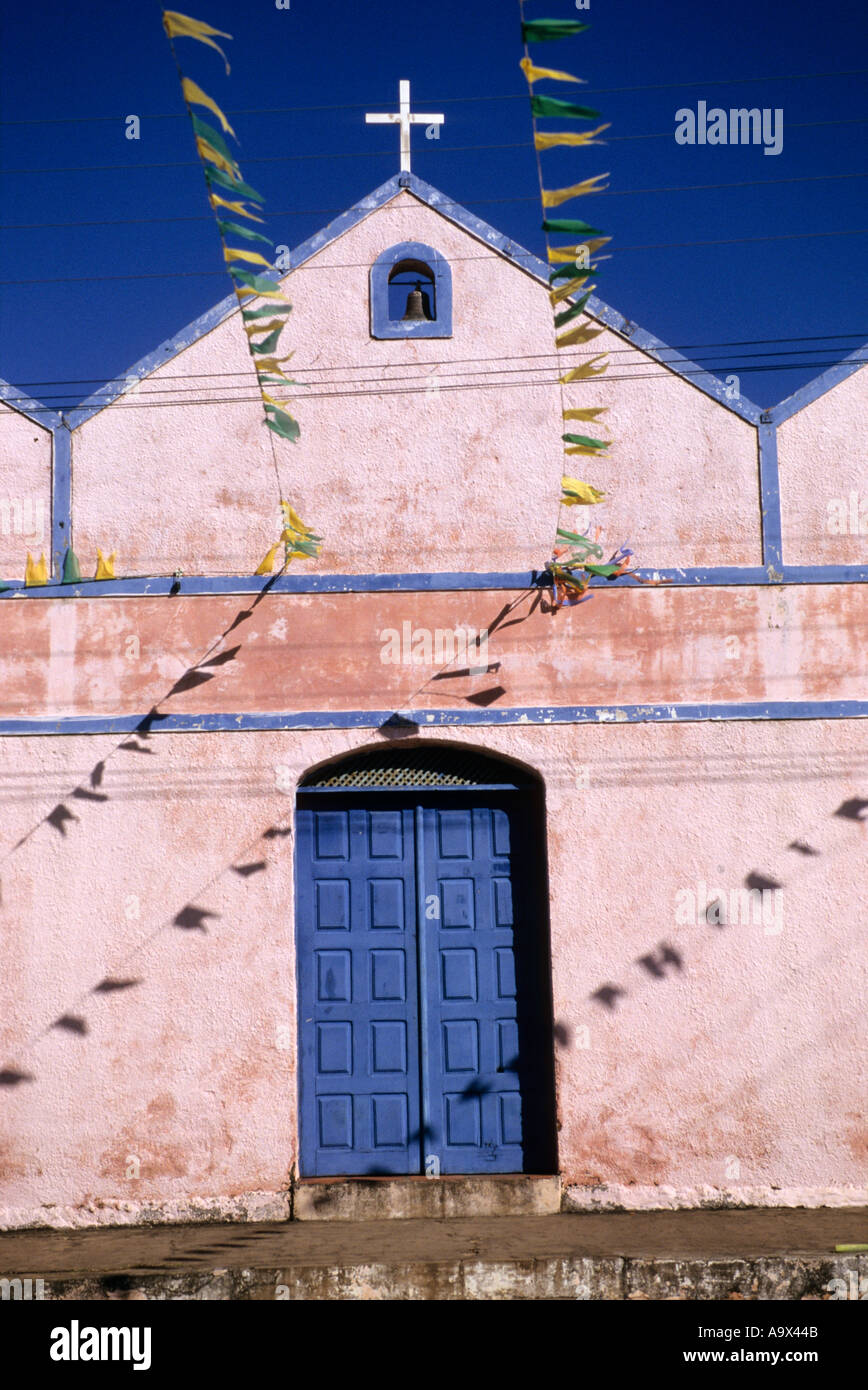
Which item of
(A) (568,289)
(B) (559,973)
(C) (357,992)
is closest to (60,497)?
(A) (568,289)

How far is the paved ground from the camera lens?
291 inches

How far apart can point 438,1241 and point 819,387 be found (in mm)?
5757

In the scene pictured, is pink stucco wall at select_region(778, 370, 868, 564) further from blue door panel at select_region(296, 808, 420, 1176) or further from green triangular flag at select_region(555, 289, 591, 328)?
blue door panel at select_region(296, 808, 420, 1176)

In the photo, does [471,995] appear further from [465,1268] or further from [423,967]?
[465,1268]

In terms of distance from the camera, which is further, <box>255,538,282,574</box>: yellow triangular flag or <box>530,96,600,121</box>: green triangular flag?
<box>255,538,282,574</box>: yellow triangular flag

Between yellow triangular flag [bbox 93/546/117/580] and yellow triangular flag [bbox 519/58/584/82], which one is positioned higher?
yellow triangular flag [bbox 519/58/584/82]

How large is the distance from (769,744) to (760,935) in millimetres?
1189

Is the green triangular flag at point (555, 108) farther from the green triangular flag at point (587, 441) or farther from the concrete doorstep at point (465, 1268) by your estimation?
the concrete doorstep at point (465, 1268)

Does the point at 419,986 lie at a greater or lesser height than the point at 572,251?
lesser

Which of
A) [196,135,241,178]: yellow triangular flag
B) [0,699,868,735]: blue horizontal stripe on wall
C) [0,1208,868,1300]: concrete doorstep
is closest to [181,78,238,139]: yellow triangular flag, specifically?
[196,135,241,178]: yellow triangular flag

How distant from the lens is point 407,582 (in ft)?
29.8

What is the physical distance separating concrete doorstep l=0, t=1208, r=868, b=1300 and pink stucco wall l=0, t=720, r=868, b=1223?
28.3 inches

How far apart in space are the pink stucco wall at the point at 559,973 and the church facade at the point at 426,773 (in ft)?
0.07

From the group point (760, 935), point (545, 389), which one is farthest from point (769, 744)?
point (545, 389)
